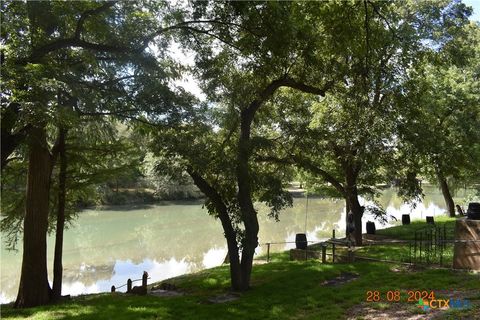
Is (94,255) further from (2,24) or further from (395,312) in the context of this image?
(395,312)

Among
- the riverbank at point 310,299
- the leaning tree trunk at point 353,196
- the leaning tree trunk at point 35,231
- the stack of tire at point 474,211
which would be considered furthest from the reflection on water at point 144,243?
the stack of tire at point 474,211

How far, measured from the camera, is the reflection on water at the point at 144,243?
2234cm

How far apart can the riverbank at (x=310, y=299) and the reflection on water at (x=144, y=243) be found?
999 centimetres

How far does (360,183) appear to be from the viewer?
61.7 ft

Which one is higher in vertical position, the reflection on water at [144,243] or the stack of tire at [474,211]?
the stack of tire at [474,211]

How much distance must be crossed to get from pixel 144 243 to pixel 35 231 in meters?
17.9

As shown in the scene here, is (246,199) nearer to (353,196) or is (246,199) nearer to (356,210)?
(353,196)

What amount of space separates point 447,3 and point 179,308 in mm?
16877

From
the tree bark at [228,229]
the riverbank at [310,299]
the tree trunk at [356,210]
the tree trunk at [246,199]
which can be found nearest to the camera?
the riverbank at [310,299]

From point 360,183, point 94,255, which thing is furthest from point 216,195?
point 94,255

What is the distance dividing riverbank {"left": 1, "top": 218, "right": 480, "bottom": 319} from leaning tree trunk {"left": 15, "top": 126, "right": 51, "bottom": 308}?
1603mm

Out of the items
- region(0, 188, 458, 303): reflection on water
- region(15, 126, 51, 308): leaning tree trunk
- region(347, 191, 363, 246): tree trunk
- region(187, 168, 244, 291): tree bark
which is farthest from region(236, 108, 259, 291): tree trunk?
region(0, 188, 458, 303): reflection on water

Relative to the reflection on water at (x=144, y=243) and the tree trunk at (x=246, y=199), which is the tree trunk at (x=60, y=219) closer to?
the reflection on water at (x=144, y=243)

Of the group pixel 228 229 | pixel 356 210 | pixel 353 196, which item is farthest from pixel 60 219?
pixel 356 210
